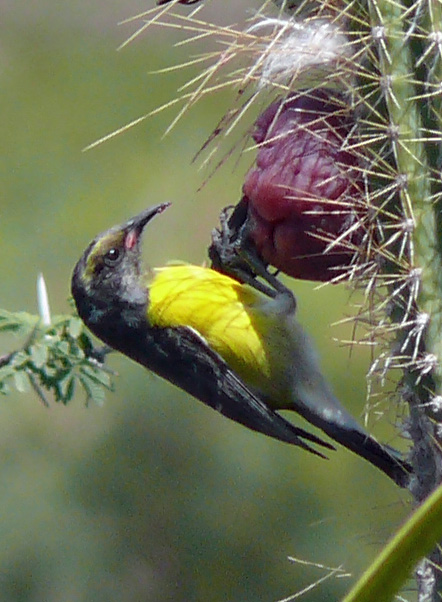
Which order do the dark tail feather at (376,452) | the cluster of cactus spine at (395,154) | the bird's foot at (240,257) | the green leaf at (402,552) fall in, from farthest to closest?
1. the bird's foot at (240,257)
2. the dark tail feather at (376,452)
3. the cluster of cactus spine at (395,154)
4. the green leaf at (402,552)

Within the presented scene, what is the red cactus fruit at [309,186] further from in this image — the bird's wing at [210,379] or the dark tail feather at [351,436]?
the bird's wing at [210,379]

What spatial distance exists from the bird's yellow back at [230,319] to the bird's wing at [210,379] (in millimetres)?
33

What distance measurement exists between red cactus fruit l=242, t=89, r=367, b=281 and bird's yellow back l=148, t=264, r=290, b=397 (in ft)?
1.54

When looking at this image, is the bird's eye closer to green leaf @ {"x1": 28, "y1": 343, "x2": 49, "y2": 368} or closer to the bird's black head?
the bird's black head

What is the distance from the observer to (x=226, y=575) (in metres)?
3.90

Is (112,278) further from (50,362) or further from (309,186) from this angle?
(309,186)

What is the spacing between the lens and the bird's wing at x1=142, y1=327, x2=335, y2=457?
7.56ft

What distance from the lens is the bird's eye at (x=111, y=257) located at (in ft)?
8.15

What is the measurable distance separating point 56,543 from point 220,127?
8.55ft

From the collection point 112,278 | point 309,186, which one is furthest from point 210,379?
point 309,186

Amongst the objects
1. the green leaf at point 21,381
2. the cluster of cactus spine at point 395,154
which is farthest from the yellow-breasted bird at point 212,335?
the cluster of cactus spine at point 395,154

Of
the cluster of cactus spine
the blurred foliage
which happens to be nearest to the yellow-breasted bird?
the blurred foliage

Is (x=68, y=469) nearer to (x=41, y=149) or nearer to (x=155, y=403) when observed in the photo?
(x=155, y=403)

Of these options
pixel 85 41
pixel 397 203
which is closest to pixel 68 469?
pixel 85 41
